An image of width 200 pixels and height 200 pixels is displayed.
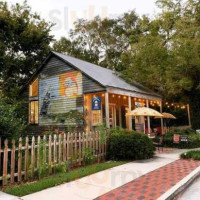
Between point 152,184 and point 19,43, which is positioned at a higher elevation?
point 19,43

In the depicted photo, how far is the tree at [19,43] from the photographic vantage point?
2103cm

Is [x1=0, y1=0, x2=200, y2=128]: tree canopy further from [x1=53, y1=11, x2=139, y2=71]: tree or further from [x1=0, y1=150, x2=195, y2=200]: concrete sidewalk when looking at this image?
[x1=53, y1=11, x2=139, y2=71]: tree

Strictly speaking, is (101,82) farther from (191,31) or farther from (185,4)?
(185,4)

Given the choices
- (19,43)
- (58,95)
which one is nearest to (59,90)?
(58,95)

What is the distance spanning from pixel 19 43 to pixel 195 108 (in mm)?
17680

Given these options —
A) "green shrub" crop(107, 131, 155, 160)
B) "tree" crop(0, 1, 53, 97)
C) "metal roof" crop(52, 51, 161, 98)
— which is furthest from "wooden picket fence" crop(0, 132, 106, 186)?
"tree" crop(0, 1, 53, 97)

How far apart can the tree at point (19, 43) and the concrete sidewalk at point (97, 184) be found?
15355 millimetres

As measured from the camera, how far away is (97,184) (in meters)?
5.88

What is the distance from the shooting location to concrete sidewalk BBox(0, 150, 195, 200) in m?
5.02

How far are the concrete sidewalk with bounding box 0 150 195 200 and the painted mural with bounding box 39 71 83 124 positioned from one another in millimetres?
7244

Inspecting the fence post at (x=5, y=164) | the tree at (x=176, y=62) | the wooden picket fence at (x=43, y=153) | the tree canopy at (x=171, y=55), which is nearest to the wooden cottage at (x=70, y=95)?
the tree at (x=176, y=62)

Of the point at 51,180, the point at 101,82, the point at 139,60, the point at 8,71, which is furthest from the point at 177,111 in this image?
the point at 51,180

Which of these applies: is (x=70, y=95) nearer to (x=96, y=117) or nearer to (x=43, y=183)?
(x=96, y=117)

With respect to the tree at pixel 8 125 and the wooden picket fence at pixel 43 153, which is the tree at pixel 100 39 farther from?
the tree at pixel 8 125
